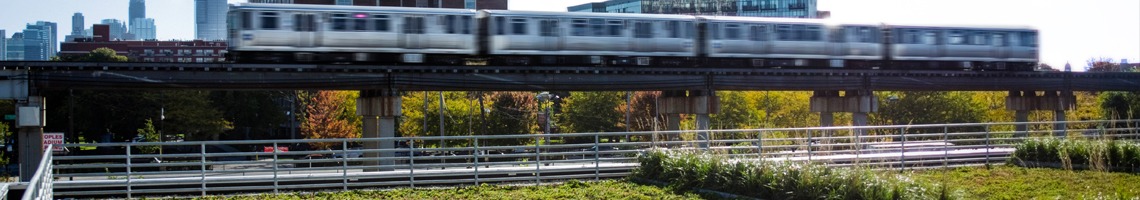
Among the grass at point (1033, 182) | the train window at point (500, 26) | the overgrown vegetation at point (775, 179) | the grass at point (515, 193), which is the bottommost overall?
the grass at point (515, 193)

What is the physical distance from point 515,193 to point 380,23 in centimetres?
1520

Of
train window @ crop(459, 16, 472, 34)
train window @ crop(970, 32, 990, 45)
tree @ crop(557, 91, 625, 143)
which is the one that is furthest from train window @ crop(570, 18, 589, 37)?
tree @ crop(557, 91, 625, 143)

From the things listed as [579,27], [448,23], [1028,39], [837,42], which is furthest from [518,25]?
[1028,39]

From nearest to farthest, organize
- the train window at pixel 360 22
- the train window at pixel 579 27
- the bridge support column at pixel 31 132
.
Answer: the bridge support column at pixel 31 132 → the train window at pixel 360 22 → the train window at pixel 579 27

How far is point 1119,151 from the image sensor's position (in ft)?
59.5

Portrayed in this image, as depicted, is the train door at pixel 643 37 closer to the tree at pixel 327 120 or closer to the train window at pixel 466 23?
the train window at pixel 466 23

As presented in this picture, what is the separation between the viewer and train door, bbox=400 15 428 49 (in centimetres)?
3119

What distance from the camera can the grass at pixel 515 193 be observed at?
630 inches

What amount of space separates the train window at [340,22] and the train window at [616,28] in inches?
322

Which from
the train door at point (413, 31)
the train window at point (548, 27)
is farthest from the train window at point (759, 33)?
the train door at point (413, 31)

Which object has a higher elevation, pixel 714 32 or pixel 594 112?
pixel 714 32

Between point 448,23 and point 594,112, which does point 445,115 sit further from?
point 448,23

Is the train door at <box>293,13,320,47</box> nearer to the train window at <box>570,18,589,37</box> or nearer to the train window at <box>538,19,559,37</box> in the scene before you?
the train window at <box>538,19,559,37</box>

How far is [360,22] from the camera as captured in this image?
30594 mm
